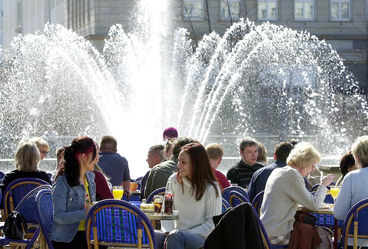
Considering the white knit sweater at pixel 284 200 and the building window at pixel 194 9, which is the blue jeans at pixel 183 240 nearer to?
Result: the white knit sweater at pixel 284 200

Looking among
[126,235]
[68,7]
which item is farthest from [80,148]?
[68,7]

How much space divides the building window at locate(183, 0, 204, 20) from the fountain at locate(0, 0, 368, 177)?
244cm

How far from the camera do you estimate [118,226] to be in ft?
19.5

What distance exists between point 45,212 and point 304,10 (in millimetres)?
42990

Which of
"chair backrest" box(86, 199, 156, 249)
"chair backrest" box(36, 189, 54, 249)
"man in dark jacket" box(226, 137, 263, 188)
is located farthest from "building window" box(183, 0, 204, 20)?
"chair backrest" box(86, 199, 156, 249)

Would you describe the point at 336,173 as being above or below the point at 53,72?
below

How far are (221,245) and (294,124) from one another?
105 ft

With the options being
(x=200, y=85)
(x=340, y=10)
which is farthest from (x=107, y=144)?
(x=340, y=10)

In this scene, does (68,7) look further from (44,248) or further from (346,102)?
(44,248)

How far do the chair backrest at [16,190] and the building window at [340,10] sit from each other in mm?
41825

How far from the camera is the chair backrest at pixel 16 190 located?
26.6 feet

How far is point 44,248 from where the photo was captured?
6.67m

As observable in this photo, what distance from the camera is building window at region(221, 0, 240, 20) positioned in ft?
153

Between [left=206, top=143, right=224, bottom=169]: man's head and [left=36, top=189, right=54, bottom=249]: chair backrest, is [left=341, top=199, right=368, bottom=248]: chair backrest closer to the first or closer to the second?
[left=36, top=189, right=54, bottom=249]: chair backrest
